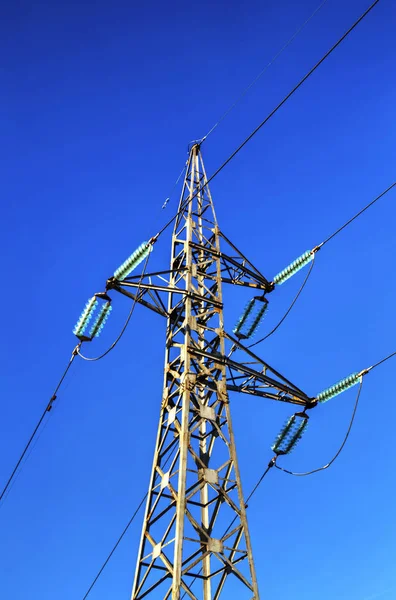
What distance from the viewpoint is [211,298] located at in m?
17.5

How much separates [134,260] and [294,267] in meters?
5.31

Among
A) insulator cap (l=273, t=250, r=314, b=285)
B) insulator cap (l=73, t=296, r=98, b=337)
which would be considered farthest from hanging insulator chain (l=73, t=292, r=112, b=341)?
insulator cap (l=273, t=250, r=314, b=285)

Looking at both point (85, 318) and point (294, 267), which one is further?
point (294, 267)

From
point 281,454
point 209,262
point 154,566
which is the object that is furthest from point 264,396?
point 154,566

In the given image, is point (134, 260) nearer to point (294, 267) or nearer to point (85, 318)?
point (85, 318)

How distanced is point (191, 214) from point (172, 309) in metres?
4.33

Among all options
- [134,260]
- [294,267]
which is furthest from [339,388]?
[134,260]

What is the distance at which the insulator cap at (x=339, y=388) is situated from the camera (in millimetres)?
16641

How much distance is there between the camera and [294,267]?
19.1 meters

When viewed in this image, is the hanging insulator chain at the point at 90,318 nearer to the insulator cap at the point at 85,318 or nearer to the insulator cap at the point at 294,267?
the insulator cap at the point at 85,318

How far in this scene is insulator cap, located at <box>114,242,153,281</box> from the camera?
676 inches

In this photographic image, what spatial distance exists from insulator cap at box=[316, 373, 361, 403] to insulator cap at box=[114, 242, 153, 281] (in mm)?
6635

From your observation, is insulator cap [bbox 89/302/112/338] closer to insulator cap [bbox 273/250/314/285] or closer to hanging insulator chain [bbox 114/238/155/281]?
hanging insulator chain [bbox 114/238/155/281]

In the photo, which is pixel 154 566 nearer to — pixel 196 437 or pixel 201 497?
pixel 201 497
